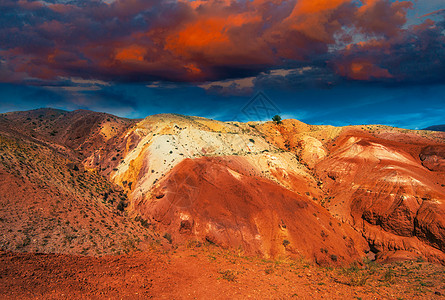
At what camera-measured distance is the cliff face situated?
23.2 metres

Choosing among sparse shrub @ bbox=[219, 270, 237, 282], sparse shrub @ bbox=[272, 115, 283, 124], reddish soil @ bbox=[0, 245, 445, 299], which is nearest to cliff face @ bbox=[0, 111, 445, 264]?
reddish soil @ bbox=[0, 245, 445, 299]

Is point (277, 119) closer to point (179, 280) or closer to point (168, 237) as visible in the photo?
point (168, 237)

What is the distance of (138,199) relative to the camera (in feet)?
92.9

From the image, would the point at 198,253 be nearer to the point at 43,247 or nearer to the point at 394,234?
the point at 43,247

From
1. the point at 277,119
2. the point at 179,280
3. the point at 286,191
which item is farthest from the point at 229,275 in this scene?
the point at 277,119

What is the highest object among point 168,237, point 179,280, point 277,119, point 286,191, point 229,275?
point 277,119

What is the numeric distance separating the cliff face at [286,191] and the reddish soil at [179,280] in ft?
19.2

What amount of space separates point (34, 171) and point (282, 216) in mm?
27158

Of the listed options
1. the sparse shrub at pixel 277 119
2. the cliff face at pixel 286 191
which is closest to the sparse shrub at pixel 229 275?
the cliff face at pixel 286 191

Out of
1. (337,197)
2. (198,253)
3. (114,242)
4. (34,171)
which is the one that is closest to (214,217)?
(198,253)

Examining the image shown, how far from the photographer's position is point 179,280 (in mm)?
12727

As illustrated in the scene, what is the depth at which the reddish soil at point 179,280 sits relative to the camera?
31.1ft

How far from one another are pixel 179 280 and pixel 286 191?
19.9 m

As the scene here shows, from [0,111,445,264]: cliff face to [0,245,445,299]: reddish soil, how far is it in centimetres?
586
